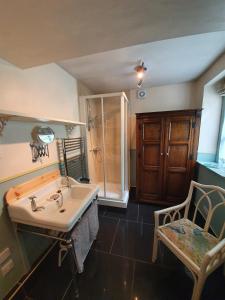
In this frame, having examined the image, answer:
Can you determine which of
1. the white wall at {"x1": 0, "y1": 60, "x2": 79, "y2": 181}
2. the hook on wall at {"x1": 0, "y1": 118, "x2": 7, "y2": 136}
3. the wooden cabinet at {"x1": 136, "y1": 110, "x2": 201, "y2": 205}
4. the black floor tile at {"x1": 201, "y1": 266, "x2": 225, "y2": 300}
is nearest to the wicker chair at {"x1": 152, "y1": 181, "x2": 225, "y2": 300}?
the black floor tile at {"x1": 201, "y1": 266, "x2": 225, "y2": 300}

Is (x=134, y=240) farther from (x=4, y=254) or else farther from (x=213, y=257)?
(x=4, y=254)

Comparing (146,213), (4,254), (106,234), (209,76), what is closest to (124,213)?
(146,213)

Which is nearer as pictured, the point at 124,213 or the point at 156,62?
the point at 156,62

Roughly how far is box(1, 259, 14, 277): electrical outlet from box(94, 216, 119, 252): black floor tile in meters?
0.84

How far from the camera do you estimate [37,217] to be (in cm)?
98

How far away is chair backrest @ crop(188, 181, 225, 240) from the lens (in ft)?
4.04

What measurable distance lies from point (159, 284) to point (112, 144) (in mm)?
2011

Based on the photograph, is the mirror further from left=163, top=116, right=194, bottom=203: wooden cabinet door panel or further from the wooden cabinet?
left=163, top=116, right=194, bottom=203: wooden cabinet door panel

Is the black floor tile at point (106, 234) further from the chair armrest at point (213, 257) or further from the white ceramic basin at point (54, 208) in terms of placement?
the chair armrest at point (213, 257)

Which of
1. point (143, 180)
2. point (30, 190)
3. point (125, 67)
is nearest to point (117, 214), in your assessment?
point (143, 180)

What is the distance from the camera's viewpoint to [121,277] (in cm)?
124

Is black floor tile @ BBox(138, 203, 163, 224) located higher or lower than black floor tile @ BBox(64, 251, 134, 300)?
higher

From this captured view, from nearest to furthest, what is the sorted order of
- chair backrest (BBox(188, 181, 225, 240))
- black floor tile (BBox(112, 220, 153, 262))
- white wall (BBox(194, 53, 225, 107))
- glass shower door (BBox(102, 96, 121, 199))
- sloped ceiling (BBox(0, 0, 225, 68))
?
sloped ceiling (BBox(0, 0, 225, 68)) < chair backrest (BBox(188, 181, 225, 240)) < black floor tile (BBox(112, 220, 153, 262)) < white wall (BBox(194, 53, 225, 107)) < glass shower door (BBox(102, 96, 121, 199))

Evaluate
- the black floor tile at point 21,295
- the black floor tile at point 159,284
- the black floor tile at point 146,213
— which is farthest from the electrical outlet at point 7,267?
the black floor tile at point 146,213
